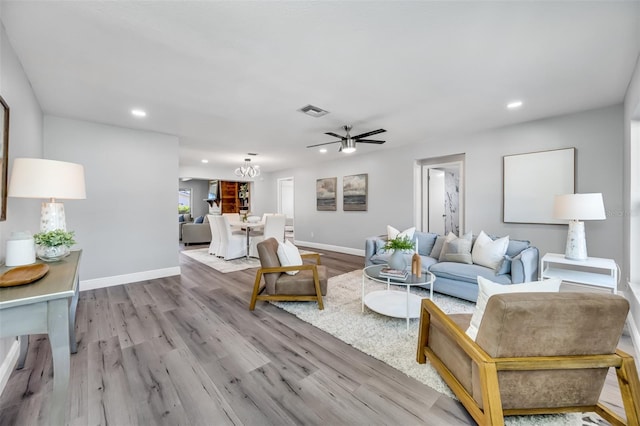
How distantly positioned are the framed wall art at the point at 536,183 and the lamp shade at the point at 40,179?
207 inches

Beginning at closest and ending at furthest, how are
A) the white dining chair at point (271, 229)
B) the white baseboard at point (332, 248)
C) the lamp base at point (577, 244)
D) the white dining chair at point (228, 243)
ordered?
the lamp base at point (577, 244), the white dining chair at point (228, 243), the white dining chair at point (271, 229), the white baseboard at point (332, 248)

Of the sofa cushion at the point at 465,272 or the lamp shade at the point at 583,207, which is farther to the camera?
the sofa cushion at the point at 465,272

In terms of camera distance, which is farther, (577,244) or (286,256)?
(286,256)

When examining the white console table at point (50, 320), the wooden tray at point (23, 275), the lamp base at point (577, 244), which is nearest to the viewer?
the white console table at point (50, 320)

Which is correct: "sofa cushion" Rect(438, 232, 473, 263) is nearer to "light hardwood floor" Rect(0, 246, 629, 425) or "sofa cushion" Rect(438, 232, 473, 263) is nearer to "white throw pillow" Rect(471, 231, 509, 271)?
"white throw pillow" Rect(471, 231, 509, 271)

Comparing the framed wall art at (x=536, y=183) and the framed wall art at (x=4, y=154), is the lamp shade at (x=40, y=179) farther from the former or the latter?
the framed wall art at (x=536, y=183)

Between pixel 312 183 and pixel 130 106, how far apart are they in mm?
4955

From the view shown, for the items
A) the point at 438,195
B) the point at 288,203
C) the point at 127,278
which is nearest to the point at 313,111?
the point at 438,195

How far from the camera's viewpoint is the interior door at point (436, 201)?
18.4 feet

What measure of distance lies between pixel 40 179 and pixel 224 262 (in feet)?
12.9

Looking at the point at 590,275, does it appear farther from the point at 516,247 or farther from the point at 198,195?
the point at 198,195

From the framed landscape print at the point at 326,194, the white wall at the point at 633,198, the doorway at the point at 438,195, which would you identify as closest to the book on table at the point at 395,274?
the white wall at the point at 633,198

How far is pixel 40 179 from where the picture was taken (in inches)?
72.6

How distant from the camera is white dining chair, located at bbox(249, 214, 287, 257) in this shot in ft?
19.5
